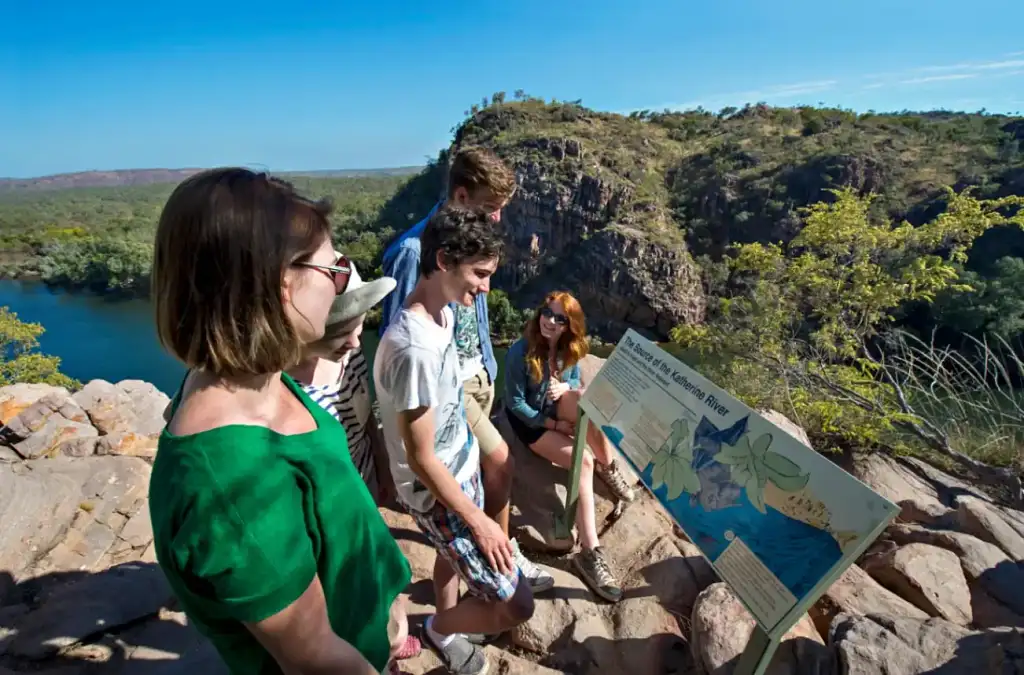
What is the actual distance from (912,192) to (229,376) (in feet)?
143

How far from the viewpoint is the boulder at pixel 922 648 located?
74.2 inches

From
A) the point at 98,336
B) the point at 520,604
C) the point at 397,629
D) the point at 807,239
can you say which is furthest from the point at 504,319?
the point at 397,629

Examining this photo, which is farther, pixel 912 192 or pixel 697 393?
pixel 912 192

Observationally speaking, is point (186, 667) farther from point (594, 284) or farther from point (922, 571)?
point (594, 284)

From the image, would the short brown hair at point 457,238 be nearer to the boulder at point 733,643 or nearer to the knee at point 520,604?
the knee at point 520,604

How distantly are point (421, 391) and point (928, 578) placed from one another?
279 cm

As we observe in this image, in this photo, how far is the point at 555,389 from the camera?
121 inches

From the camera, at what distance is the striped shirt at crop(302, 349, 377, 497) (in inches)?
80.2

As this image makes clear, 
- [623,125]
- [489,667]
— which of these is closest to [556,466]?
[489,667]

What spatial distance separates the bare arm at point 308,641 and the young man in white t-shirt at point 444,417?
719 mm

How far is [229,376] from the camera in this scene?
0.84 metres

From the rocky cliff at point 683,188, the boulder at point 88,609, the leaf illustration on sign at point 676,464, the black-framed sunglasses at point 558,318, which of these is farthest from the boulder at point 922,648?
the rocky cliff at point 683,188

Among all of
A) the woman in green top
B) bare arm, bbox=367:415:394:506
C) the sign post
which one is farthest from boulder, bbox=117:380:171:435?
the woman in green top

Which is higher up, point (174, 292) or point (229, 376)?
point (174, 292)
